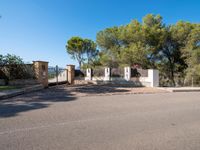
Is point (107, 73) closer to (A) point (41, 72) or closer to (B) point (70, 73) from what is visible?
(B) point (70, 73)

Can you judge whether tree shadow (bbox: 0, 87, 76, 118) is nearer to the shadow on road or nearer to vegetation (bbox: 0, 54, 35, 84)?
the shadow on road

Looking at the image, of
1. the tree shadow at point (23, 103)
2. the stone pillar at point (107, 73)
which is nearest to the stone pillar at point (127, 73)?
the stone pillar at point (107, 73)

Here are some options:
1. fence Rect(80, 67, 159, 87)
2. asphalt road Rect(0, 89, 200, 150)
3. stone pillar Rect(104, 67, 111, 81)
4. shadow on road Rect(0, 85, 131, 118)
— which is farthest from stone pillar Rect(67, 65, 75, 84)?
asphalt road Rect(0, 89, 200, 150)

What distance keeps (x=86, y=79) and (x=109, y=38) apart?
7.88 meters

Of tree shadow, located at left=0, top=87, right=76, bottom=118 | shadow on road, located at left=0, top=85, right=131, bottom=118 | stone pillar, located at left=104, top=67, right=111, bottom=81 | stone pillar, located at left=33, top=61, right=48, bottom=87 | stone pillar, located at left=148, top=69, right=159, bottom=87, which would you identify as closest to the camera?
tree shadow, located at left=0, top=87, right=76, bottom=118

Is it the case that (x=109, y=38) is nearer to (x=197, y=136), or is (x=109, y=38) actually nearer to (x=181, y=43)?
(x=181, y=43)

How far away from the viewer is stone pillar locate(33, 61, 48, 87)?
16.2m

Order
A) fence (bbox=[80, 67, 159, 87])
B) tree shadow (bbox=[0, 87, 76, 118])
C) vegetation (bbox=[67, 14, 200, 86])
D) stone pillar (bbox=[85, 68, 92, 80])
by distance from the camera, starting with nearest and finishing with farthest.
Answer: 1. tree shadow (bbox=[0, 87, 76, 118])
2. fence (bbox=[80, 67, 159, 87])
3. stone pillar (bbox=[85, 68, 92, 80])
4. vegetation (bbox=[67, 14, 200, 86])

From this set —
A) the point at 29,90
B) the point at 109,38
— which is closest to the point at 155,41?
the point at 109,38

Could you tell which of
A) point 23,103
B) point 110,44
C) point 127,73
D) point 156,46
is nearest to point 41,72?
point 23,103

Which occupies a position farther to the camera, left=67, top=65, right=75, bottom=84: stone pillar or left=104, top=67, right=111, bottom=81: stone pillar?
left=67, top=65, right=75, bottom=84: stone pillar

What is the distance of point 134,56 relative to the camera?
23.2 metres

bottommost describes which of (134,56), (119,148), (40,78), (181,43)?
(119,148)

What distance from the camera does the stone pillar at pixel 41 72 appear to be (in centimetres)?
1620
